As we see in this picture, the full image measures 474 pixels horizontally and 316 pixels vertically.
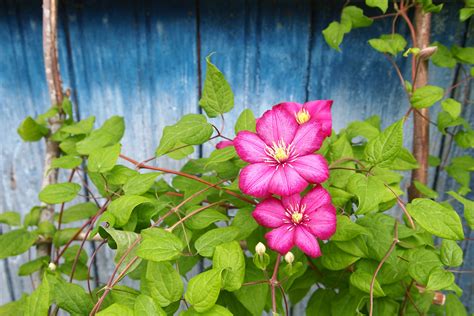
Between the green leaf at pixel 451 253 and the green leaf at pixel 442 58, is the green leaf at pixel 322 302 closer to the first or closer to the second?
the green leaf at pixel 451 253

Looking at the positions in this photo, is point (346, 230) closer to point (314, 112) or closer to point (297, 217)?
point (297, 217)

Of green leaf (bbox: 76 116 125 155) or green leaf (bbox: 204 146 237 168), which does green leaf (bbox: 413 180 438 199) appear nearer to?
green leaf (bbox: 204 146 237 168)

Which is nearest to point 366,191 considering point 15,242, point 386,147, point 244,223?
point 386,147

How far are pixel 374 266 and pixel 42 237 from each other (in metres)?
0.68

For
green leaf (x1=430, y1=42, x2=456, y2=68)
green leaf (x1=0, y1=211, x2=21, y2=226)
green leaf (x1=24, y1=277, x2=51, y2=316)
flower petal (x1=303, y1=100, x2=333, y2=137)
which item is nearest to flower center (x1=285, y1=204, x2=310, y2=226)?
flower petal (x1=303, y1=100, x2=333, y2=137)

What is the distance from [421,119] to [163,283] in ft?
2.18

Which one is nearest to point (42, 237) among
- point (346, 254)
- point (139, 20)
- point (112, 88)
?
point (112, 88)

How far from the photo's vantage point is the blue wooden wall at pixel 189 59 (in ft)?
3.26

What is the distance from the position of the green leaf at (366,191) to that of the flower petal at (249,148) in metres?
0.13

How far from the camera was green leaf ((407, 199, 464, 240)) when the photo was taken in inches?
22.1

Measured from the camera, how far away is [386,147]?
588mm

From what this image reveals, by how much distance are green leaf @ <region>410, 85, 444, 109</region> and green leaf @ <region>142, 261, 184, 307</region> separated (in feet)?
1.77

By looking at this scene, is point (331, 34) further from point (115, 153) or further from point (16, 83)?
point (16, 83)

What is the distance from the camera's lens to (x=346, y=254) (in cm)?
66
